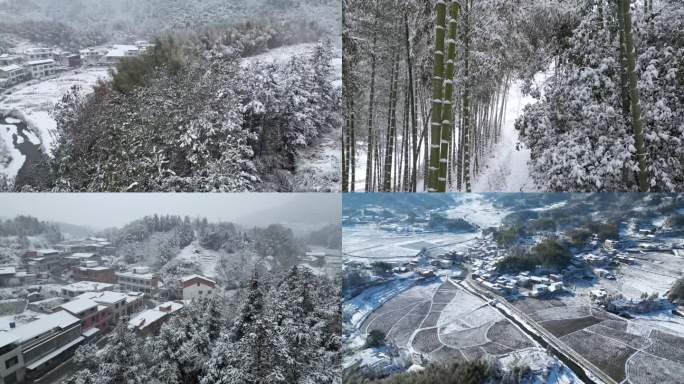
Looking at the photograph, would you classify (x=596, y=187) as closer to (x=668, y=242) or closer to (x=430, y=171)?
(x=668, y=242)

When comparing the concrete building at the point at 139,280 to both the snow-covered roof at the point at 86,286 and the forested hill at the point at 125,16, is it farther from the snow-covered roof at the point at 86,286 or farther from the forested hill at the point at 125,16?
the forested hill at the point at 125,16

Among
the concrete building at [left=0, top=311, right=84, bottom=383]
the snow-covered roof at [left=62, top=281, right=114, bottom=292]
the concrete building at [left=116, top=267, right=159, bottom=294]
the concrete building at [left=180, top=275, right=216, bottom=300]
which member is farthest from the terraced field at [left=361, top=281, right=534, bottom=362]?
the concrete building at [left=0, top=311, right=84, bottom=383]

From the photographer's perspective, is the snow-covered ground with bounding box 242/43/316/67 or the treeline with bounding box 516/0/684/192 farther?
the treeline with bounding box 516/0/684/192

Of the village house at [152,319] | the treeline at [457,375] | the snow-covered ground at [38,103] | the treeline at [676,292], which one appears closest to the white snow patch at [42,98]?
the snow-covered ground at [38,103]

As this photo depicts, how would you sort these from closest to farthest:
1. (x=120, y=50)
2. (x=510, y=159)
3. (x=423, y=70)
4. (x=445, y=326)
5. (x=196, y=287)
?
1. (x=445, y=326)
2. (x=196, y=287)
3. (x=120, y=50)
4. (x=423, y=70)
5. (x=510, y=159)

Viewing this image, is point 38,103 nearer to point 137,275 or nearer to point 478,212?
point 137,275

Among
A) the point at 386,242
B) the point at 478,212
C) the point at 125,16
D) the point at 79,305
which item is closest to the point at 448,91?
the point at 478,212

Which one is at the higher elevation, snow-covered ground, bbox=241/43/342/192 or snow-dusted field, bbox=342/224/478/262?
snow-covered ground, bbox=241/43/342/192

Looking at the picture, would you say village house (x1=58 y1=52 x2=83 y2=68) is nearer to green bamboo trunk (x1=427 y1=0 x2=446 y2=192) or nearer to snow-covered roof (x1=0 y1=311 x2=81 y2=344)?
snow-covered roof (x1=0 y1=311 x2=81 y2=344)
